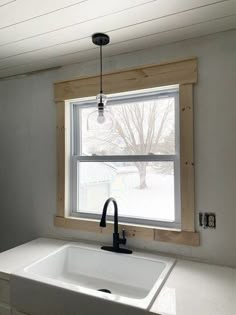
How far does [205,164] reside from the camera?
150 centimetres

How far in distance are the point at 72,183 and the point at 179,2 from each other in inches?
56.6

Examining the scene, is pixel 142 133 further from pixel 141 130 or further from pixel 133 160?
pixel 133 160

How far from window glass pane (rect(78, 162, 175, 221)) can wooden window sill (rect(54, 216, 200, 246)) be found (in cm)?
11

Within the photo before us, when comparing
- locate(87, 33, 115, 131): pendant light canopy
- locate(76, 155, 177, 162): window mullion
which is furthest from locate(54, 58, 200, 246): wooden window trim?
locate(87, 33, 115, 131): pendant light canopy

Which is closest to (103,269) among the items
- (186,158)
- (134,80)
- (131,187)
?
(131,187)

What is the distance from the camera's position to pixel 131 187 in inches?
71.9

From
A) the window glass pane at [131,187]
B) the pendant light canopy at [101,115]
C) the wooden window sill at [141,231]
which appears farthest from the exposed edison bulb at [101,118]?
the wooden window sill at [141,231]

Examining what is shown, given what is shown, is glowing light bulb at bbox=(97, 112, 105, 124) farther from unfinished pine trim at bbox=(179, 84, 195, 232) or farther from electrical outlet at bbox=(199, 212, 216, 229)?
electrical outlet at bbox=(199, 212, 216, 229)

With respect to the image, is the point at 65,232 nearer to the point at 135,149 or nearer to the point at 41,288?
the point at 41,288

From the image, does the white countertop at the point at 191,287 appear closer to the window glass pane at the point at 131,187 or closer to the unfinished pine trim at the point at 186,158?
the unfinished pine trim at the point at 186,158

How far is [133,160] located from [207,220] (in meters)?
0.64

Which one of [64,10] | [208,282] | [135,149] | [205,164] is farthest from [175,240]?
[64,10]

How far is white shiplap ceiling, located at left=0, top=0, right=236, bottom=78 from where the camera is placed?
3.88ft

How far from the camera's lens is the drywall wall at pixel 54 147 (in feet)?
4.73
